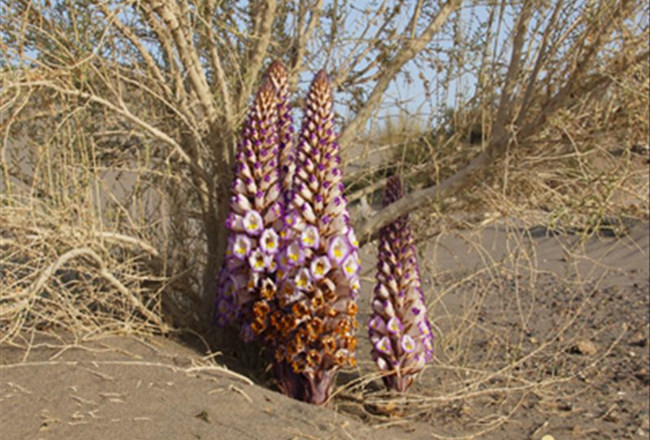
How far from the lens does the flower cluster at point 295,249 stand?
4.32 meters

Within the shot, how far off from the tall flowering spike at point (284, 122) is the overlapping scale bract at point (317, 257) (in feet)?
1.15

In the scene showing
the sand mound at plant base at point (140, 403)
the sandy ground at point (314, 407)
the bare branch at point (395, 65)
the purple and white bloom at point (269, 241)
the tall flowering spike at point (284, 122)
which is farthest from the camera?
the bare branch at point (395, 65)

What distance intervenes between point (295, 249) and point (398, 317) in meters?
0.82

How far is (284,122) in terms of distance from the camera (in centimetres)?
476

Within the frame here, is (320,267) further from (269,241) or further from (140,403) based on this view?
(140,403)

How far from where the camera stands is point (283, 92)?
473 centimetres

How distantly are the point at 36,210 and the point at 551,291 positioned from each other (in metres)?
6.15

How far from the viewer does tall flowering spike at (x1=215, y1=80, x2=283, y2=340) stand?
14.9ft

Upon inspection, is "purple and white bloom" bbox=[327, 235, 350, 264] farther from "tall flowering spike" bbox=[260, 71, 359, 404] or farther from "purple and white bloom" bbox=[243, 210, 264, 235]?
"purple and white bloom" bbox=[243, 210, 264, 235]

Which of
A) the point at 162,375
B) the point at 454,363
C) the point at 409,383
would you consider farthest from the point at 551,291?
the point at 162,375

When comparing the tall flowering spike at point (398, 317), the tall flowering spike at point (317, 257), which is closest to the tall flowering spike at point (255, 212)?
the tall flowering spike at point (317, 257)

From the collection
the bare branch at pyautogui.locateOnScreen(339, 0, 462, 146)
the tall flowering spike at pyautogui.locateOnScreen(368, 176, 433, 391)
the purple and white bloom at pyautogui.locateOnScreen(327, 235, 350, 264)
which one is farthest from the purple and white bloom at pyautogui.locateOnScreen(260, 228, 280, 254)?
the bare branch at pyautogui.locateOnScreen(339, 0, 462, 146)

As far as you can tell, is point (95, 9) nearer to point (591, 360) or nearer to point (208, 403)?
point (208, 403)

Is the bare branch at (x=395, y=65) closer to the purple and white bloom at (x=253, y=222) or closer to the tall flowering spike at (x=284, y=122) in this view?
the tall flowering spike at (x=284, y=122)
